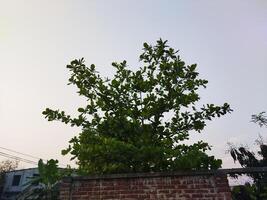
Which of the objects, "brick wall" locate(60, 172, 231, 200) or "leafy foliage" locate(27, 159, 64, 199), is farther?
"leafy foliage" locate(27, 159, 64, 199)

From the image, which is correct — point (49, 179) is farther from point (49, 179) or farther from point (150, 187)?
point (150, 187)

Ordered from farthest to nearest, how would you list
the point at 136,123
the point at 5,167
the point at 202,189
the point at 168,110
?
A: the point at 5,167 → the point at 168,110 → the point at 136,123 → the point at 202,189

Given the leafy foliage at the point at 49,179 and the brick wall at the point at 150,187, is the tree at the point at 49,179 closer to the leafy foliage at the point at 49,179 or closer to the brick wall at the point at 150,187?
the leafy foliage at the point at 49,179

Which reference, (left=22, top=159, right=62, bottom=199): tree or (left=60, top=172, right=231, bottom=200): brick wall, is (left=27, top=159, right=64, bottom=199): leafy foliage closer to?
(left=22, top=159, right=62, bottom=199): tree

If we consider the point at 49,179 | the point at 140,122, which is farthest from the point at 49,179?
the point at 140,122

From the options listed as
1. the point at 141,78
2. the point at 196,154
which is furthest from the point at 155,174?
the point at 141,78

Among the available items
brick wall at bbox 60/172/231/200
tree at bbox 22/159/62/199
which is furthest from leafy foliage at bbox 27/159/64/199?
brick wall at bbox 60/172/231/200

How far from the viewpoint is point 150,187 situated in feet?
19.5

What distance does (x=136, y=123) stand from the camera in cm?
795

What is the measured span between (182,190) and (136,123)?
2773 mm

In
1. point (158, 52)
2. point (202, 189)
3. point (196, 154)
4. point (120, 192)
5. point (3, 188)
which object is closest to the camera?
point (202, 189)

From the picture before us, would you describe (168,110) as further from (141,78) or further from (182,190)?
(182,190)

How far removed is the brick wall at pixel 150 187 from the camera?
5.62 metres

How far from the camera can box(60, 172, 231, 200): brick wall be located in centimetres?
562
